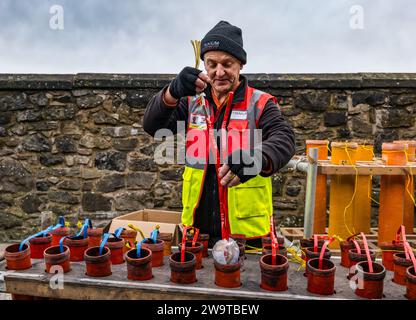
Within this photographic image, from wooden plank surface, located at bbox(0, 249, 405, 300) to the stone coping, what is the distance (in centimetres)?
316

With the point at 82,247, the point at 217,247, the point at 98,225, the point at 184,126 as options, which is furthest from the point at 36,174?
the point at 217,247

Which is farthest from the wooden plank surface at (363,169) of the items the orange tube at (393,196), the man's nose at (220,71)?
the man's nose at (220,71)

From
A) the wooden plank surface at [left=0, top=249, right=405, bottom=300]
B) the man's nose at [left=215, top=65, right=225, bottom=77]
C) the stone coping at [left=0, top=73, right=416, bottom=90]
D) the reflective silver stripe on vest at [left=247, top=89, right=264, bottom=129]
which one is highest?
the stone coping at [left=0, top=73, right=416, bottom=90]

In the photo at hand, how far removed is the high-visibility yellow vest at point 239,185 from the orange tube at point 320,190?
115 centimetres

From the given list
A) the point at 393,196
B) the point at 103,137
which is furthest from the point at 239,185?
the point at 103,137

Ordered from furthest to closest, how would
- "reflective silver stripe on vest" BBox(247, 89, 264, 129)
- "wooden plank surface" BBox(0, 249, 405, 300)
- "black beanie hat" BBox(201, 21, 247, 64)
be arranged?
"reflective silver stripe on vest" BBox(247, 89, 264, 129) < "black beanie hat" BBox(201, 21, 247, 64) < "wooden plank surface" BBox(0, 249, 405, 300)

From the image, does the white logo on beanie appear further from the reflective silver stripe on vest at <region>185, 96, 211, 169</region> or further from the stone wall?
the stone wall

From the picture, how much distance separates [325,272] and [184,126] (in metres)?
1.26

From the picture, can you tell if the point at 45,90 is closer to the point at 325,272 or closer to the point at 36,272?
the point at 36,272

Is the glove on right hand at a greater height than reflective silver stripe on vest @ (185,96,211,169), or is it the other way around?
the glove on right hand

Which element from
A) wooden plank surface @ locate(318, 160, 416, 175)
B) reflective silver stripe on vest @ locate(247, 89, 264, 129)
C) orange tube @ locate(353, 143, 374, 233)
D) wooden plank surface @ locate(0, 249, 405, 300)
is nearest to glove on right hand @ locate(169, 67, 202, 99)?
reflective silver stripe on vest @ locate(247, 89, 264, 129)

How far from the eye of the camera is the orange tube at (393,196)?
2.98 metres

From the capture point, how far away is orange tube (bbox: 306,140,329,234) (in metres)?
3.24

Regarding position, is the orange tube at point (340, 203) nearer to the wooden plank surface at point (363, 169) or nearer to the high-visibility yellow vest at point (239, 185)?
the wooden plank surface at point (363, 169)
